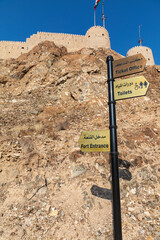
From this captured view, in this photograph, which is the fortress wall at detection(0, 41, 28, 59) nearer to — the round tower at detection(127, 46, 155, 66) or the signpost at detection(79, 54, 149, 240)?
the round tower at detection(127, 46, 155, 66)

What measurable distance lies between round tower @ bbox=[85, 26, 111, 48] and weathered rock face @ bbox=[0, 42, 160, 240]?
6.44 m

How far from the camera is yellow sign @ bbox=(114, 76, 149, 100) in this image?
2863 mm

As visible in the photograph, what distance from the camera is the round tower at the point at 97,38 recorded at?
16.5 metres

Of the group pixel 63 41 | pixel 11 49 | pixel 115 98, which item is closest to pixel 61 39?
pixel 63 41

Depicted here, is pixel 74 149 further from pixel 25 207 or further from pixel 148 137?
pixel 148 137

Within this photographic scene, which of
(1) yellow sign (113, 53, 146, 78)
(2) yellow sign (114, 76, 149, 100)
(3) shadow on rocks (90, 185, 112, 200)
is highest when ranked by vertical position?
(1) yellow sign (113, 53, 146, 78)

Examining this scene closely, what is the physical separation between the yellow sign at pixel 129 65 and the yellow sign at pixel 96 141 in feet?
4.40

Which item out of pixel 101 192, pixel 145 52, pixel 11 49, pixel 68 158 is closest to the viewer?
pixel 101 192

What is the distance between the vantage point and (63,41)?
15.9 meters

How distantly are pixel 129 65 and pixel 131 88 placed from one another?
55 centimetres

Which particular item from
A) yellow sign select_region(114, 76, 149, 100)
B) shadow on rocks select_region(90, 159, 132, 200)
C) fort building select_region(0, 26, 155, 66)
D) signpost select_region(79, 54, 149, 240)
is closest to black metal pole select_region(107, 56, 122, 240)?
signpost select_region(79, 54, 149, 240)

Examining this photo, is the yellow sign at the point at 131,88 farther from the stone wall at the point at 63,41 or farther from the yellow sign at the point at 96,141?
the stone wall at the point at 63,41

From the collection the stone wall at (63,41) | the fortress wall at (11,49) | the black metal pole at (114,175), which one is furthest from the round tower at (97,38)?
the black metal pole at (114,175)

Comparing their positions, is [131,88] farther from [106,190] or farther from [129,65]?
[106,190]
